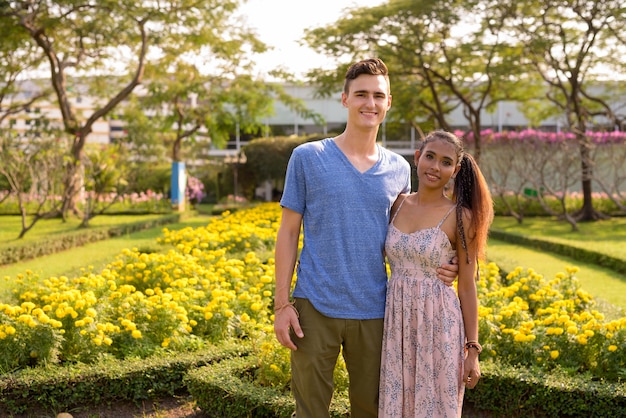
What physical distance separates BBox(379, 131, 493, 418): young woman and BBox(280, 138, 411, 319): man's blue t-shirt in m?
0.09

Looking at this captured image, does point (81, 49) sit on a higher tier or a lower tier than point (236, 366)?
higher

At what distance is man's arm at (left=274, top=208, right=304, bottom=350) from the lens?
8.18ft

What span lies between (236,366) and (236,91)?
16.2 meters

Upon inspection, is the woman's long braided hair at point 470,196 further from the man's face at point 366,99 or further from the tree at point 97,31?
the tree at point 97,31

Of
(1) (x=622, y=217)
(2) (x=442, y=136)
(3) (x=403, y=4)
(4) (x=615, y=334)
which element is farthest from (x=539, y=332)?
(1) (x=622, y=217)

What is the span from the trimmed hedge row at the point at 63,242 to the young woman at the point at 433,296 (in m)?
8.21

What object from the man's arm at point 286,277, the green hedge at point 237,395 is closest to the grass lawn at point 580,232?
the green hedge at point 237,395

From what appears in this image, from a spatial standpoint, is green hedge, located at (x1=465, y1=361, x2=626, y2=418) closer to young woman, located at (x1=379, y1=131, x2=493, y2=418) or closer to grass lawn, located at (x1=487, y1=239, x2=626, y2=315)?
young woman, located at (x1=379, y1=131, x2=493, y2=418)

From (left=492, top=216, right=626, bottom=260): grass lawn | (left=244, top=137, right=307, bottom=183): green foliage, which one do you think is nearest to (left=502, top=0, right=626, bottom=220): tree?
(left=492, top=216, right=626, bottom=260): grass lawn

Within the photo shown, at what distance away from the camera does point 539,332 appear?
168 inches

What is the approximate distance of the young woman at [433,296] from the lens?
2.53 metres

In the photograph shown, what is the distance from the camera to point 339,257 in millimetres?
2510

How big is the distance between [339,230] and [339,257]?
97 millimetres

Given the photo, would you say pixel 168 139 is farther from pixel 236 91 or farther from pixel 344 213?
pixel 344 213
